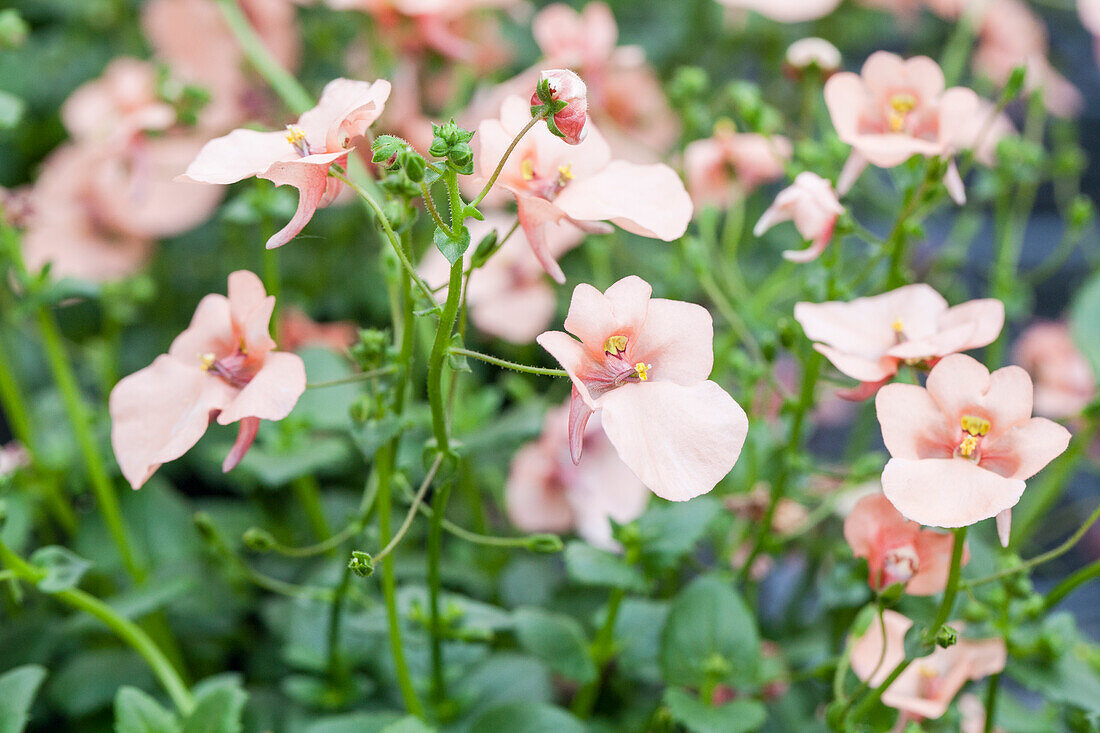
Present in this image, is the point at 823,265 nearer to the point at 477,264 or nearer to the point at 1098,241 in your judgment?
the point at 477,264

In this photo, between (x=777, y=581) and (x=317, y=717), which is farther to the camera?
(x=777, y=581)

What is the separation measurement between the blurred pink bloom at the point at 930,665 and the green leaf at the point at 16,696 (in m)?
0.41

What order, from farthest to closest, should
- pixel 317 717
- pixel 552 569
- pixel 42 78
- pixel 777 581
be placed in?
pixel 42 78, pixel 777 581, pixel 552 569, pixel 317 717

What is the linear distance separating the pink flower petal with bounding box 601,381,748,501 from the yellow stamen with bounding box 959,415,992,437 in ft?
0.33

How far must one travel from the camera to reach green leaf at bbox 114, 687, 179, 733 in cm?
43

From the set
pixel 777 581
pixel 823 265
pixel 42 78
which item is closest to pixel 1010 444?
pixel 823 265

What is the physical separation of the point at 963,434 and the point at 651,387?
13 cm

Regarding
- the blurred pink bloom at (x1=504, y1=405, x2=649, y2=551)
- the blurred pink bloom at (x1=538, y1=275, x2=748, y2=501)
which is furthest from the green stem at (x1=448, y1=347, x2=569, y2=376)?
the blurred pink bloom at (x1=504, y1=405, x2=649, y2=551)

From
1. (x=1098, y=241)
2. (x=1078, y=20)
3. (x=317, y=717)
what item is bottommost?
(x=1098, y=241)

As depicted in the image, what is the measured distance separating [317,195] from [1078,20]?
1.32m

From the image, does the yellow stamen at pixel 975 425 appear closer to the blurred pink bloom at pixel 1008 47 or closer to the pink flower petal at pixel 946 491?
the pink flower petal at pixel 946 491

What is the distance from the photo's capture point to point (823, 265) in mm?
481

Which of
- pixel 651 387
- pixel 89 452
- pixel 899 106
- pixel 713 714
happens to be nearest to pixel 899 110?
pixel 899 106

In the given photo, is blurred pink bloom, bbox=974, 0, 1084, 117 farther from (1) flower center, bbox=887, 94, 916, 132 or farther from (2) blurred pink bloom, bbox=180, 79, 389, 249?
(2) blurred pink bloom, bbox=180, 79, 389, 249
